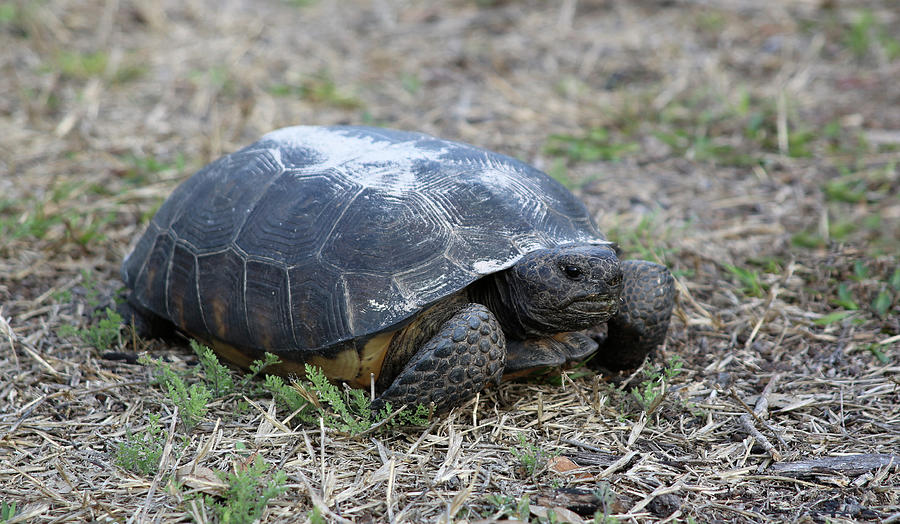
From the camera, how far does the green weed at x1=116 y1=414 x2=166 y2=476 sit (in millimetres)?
2730

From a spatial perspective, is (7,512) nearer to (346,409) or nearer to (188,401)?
(188,401)

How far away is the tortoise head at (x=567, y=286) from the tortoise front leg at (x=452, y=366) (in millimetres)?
200

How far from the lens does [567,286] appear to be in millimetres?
3014

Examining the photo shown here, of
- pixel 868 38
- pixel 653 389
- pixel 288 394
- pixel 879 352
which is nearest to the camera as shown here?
pixel 288 394

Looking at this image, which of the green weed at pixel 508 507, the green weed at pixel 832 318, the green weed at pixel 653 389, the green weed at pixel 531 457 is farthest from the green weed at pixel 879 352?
the green weed at pixel 508 507

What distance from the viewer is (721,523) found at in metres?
2.57

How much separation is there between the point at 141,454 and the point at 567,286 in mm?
1672

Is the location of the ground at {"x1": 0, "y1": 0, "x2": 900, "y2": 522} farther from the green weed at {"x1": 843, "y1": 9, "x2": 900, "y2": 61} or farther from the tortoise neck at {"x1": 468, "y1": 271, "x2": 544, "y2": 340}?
the tortoise neck at {"x1": 468, "y1": 271, "x2": 544, "y2": 340}

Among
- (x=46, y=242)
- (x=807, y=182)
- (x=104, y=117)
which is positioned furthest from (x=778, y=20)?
(x=46, y=242)

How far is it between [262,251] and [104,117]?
3715 millimetres

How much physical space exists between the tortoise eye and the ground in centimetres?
51

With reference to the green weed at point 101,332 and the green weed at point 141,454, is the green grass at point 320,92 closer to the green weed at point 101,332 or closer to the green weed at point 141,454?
the green weed at point 101,332

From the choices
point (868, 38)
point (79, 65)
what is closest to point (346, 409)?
point (79, 65)

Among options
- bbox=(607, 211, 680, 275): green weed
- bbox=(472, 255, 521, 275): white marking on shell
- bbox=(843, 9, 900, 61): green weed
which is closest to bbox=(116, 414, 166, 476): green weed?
bbox=(472, 255, 521, 275): white marking on shell
